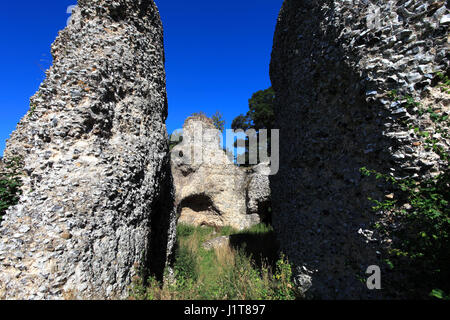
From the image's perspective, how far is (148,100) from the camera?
3908 millimetres

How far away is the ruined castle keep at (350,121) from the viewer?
2.25m

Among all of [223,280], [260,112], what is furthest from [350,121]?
[260,112]

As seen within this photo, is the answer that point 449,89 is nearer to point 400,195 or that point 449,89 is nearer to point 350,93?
point 350,93

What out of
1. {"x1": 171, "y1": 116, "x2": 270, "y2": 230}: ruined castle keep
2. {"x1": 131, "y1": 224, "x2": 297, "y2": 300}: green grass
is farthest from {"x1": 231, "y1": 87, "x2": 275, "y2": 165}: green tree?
{"x1": 131, "y1": 224, "x2": 297, "y2": 300}: green grass

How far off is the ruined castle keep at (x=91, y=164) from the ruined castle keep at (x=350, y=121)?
2639mm

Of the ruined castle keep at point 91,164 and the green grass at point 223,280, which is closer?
the ruined castle keep at point 91,164

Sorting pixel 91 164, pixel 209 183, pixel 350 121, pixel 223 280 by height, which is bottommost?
pixel 223 280

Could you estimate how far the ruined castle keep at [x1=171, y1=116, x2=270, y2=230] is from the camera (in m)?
10.8

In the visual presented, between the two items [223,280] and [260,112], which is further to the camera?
[260,112]

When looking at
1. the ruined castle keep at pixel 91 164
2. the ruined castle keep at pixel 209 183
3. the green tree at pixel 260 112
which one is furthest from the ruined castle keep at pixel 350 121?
the green tree at pixel 260 112

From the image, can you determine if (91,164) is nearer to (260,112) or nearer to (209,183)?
(209,183)

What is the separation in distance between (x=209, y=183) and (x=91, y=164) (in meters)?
8.45

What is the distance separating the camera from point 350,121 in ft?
9.72

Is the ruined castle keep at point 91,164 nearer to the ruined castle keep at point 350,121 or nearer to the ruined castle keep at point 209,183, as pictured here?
the ruined castle keep at point 350,121
